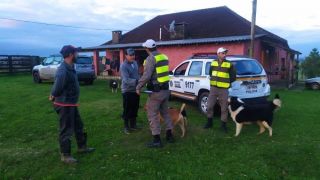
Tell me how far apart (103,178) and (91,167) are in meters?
0.49

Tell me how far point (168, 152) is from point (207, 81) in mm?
3623

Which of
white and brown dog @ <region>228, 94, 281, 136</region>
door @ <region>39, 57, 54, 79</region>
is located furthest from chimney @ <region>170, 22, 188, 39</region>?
white and brown dog @ <region>228, 94, 281, 136</region>

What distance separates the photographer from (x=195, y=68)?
386 inches

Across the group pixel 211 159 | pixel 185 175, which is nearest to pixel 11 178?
pixel 185 175

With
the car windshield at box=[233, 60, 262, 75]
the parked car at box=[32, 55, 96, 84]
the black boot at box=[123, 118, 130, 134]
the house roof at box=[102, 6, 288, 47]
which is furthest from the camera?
the house roof at box=[102, 6, 288, 47]

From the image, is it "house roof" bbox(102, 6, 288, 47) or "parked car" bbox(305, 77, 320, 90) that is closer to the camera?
"parked car" bbox(305, 77, 320, 90)

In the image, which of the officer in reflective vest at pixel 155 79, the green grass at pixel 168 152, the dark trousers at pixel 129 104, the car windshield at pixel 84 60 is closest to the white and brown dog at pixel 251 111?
the green grass at pixel 168 152

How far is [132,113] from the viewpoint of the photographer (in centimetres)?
735

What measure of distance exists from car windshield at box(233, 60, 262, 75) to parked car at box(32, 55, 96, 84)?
36.0ft

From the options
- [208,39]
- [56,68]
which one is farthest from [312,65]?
[56,68]

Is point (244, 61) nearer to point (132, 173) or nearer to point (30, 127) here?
point (132, 173)

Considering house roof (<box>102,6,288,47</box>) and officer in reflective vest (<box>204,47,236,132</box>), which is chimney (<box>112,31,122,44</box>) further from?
officer in reflective vest (<box>204,47,236,132</box>)

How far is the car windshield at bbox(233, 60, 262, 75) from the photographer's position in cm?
868

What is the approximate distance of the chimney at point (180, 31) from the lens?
76.9ft
